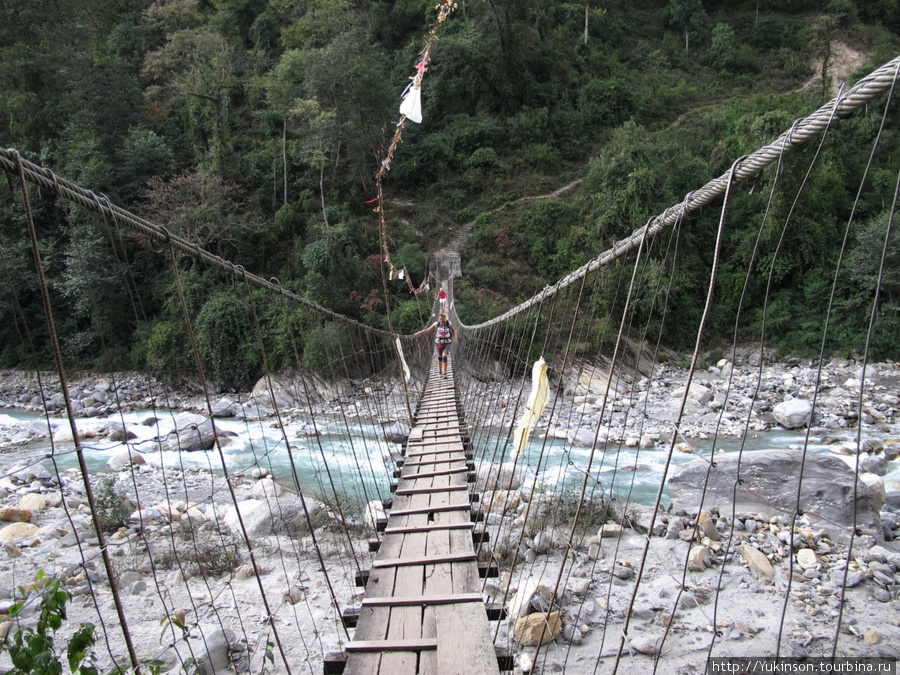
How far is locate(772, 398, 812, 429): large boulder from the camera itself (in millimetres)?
5961

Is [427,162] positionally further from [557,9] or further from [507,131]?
[557,9]

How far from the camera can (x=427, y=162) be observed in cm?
1388

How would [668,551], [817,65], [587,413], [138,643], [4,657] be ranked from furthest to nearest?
[817,65], [587,413], [668,551], [138,643], [4,657]

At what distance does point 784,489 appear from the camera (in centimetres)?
357

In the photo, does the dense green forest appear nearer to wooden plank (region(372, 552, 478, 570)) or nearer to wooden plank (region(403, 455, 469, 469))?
wooden plank (region(403, 455, 469, 469))

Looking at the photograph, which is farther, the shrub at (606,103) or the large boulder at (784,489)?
the shrub at (606,103)

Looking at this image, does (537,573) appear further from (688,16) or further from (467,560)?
(688,16)

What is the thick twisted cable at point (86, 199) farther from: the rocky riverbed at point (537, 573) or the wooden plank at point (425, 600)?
the wooden plank at point (425, 600)

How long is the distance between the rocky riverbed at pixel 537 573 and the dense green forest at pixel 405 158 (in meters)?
3.44

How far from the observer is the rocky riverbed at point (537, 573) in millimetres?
2248

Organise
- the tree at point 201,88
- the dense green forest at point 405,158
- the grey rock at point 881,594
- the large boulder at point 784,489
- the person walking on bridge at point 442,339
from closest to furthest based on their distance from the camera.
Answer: the grey rock at point 881,594, the large boulder at point 784,489, the person walking on bridge at point 442,339, the dense green forest at point 405,158, the tree at point 201,88

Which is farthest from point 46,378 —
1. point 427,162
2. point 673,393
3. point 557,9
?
point 557,9

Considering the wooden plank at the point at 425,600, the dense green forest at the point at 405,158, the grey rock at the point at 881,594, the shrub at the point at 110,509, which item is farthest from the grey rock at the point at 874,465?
the shrub at the point at 110,509

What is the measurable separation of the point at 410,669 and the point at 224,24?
22169 millimetres
